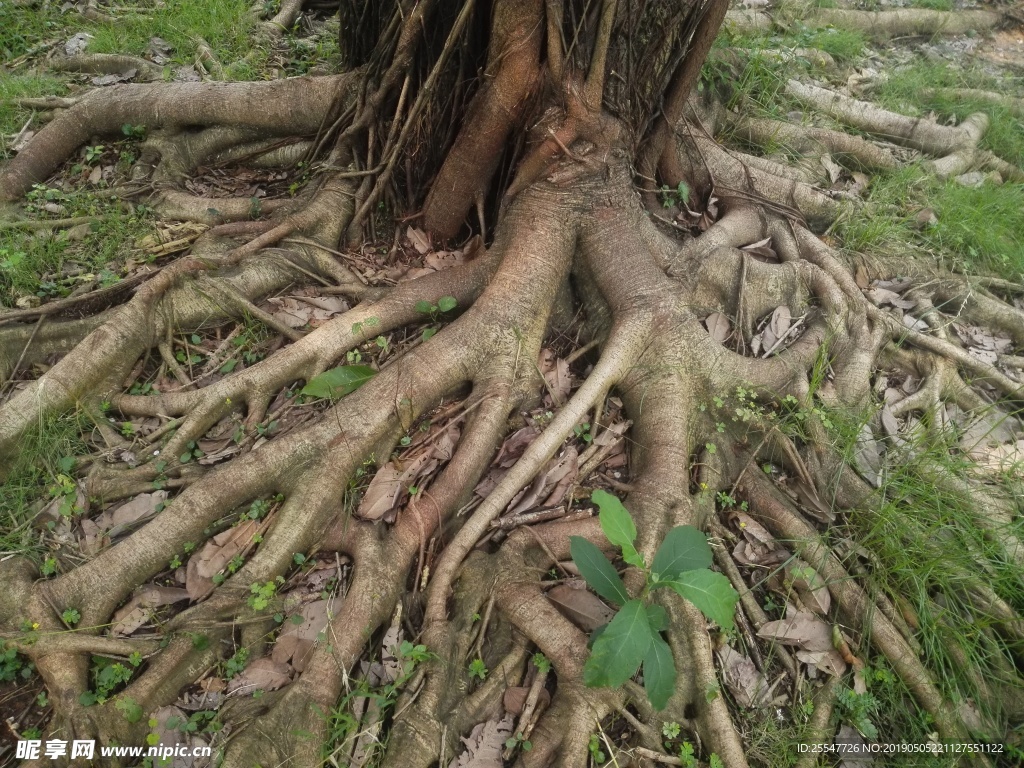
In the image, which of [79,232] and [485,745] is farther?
[79,232]

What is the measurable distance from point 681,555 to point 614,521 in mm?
251

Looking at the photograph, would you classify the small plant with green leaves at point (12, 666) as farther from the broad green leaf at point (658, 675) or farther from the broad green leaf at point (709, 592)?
the broad green leaf at point (709, 592)

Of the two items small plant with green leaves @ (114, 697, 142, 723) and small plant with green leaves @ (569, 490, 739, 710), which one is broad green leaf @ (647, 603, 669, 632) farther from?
small plant with green leaves @ (114, 697, 142, 723)

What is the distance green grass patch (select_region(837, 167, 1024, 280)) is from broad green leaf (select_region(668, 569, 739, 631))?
109 inches

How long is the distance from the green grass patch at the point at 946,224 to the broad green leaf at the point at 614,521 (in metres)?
2.76

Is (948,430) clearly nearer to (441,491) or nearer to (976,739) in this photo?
(976,739)

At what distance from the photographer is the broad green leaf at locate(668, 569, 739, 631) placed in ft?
6.32

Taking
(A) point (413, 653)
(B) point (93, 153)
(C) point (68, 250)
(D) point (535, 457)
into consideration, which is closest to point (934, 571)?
(D) point (535, 457)

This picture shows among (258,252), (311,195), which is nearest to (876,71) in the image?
(311,195)

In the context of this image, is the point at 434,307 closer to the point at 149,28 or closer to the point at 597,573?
the point at 597,573

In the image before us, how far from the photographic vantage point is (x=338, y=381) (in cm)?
268

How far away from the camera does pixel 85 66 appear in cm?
475

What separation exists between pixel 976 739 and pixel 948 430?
1.34 m

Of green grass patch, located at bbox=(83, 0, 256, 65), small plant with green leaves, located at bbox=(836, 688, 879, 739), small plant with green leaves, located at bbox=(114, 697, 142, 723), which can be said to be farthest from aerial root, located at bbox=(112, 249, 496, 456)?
green grass patch, located at bbox=(83, 0, 256, 65)
